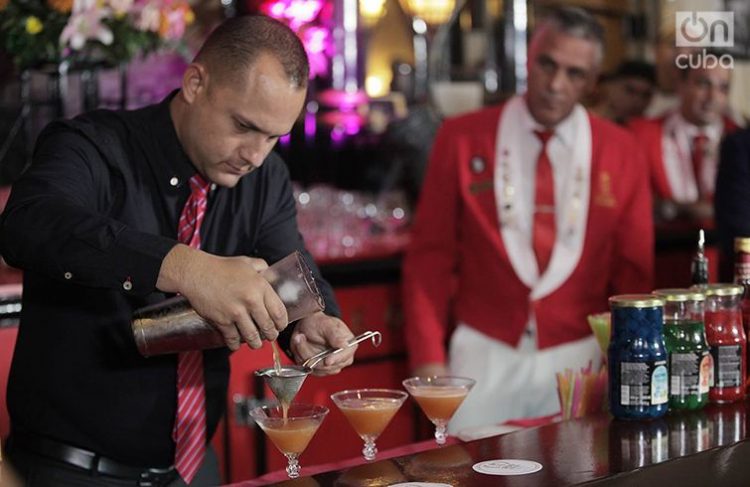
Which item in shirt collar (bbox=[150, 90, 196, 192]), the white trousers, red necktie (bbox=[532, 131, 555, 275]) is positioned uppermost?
shirt collar (bbox=[150, 90, 196, 192])

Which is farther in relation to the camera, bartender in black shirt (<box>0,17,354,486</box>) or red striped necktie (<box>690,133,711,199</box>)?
red striped necktie (<box>690,133,711,199</box>)

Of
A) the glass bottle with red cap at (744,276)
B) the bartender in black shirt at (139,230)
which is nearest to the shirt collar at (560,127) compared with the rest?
the glass bottle with red cap at (744,276)

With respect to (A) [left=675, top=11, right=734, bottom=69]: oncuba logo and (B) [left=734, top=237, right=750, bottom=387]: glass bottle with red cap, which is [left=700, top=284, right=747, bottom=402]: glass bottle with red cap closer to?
(B) [left=734, top=237, right=750, bottom=387]: glass bottle with red cap

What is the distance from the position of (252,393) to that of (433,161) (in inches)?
40.3

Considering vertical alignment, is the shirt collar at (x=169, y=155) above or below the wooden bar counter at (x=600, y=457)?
above

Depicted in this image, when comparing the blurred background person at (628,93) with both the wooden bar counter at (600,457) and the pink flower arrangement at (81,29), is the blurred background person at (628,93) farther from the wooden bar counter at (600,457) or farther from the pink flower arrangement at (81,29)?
the wooden bar counter at (600,457)

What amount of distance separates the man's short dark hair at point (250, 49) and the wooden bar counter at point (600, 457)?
801 mm

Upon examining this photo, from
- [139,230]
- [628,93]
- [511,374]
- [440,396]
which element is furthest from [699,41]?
[139,230]

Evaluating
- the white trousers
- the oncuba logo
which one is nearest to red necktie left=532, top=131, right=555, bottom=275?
the white trousers

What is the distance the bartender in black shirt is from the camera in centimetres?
248

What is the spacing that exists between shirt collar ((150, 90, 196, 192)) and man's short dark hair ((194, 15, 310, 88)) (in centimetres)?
18

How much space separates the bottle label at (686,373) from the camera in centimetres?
268

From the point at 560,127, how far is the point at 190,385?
183 centimetres

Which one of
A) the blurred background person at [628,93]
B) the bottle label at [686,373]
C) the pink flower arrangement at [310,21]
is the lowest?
the bottle label at [686,373]
